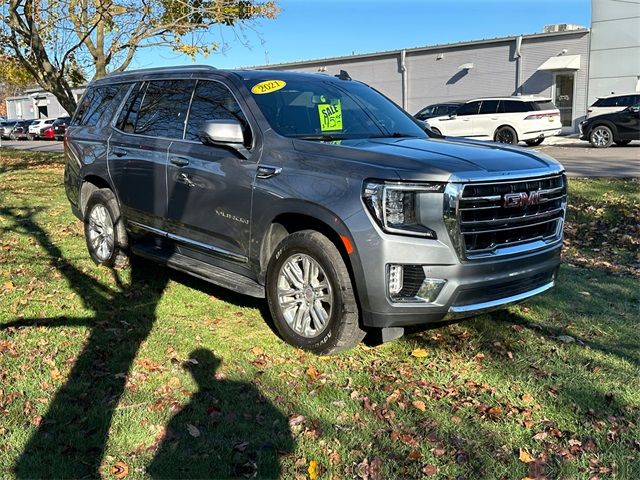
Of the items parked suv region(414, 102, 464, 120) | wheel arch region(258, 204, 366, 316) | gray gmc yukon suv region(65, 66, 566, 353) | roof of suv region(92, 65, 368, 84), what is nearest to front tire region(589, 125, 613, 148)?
parked suv region(414, 102, 464, 120)

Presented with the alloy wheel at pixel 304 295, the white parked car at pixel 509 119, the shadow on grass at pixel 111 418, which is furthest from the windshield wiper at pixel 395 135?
the white parked car at pixel 509 119

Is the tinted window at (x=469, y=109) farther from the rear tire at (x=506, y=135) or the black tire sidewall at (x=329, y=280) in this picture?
the black tire sidewall at (x=329, y=280)

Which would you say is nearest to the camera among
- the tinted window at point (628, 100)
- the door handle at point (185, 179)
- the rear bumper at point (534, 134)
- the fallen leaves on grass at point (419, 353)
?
the fallen leaves on grass at point (419, 353)

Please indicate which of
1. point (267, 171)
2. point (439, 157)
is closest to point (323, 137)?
point (267, 171)

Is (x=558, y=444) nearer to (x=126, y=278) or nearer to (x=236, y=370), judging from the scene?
(x=236, y=370)

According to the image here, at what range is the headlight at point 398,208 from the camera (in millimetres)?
3699

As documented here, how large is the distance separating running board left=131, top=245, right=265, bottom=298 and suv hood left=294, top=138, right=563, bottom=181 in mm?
1112

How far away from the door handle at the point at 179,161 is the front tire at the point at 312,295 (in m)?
1.26

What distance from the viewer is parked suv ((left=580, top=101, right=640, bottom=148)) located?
1931cm

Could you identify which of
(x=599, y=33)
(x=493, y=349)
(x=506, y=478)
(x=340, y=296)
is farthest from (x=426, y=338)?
(x=599, y=33)

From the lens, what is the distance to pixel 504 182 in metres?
3.85

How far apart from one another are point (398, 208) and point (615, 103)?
782 inches

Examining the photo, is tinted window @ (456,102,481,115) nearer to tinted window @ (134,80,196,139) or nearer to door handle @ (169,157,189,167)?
tinted window @ (134,80,196,139)

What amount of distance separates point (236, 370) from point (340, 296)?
85 cm
